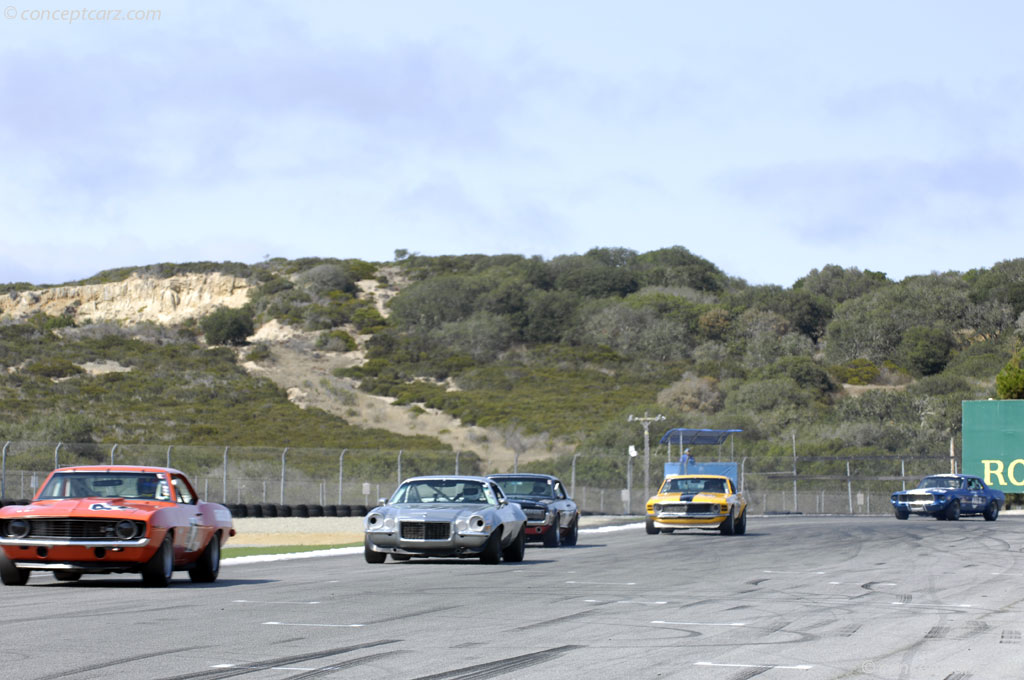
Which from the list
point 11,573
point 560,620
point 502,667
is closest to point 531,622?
point 560,620

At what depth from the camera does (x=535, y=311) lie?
112 m

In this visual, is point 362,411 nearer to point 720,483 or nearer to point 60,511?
point 720,483

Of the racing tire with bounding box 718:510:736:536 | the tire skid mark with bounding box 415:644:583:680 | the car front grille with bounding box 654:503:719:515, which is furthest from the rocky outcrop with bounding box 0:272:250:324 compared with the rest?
the tire skid mark with bounding box 415:644:583:680

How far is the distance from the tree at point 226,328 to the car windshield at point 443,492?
89426mm

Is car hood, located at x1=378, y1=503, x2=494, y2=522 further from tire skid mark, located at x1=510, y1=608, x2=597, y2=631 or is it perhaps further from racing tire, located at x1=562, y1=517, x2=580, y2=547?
racing tire, located at x1=562, y1=517, x2=580, y2=547

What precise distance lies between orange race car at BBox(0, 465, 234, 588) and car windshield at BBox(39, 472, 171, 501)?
0.04ft

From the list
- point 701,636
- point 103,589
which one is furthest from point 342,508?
point 701,636

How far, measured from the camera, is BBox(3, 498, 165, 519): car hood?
559 inches

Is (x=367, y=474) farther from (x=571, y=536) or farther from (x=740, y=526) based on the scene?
(x=571, y=536)

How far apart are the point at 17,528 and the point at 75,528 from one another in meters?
0.68

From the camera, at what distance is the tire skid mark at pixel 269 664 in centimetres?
823

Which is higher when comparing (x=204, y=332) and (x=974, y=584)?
(x=204, y=332)

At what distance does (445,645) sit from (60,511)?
20.5 ft

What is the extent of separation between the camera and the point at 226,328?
107m
